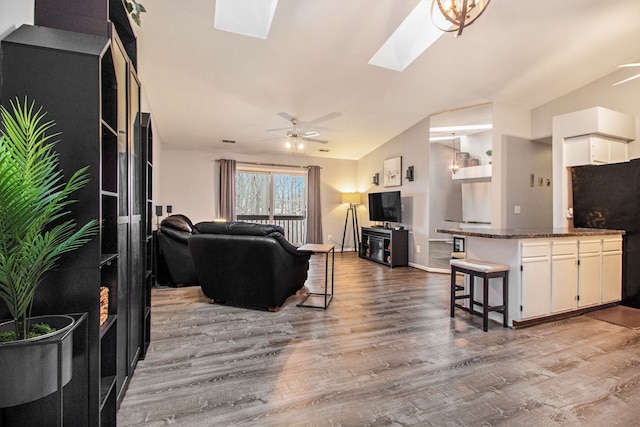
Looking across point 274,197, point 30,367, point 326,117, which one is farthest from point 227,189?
point 30,367

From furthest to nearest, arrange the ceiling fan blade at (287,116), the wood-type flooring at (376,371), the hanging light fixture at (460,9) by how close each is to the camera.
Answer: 1. the ceiling fan blade at (287,116)
2. the hanging light fixture at (460,9)
3. the wood-type flooring at (376,371)

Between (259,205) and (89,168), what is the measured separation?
6.29 meters

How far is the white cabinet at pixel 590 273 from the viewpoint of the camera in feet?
10.5

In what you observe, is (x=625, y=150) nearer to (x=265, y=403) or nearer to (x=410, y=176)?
(x=410, y=176)

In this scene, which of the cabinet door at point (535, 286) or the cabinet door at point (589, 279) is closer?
the cabinet door at point (535, 286)

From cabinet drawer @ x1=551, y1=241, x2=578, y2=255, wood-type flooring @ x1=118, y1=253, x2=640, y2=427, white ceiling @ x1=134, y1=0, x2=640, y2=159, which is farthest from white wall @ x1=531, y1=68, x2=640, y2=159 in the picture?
wood-type flooring @ x1=118, y1=253, x2=640, y2=427

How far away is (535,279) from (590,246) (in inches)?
39.4

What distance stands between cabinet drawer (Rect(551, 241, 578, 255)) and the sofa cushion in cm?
283

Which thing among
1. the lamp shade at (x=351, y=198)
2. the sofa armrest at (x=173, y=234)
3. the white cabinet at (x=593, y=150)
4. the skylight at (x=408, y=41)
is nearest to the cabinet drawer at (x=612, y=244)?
the white cabinet at (x=593, y=150)

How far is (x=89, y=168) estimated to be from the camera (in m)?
1.17

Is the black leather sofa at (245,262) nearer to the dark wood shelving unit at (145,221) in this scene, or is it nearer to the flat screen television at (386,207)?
the dark wood shelving unit at (145,221)

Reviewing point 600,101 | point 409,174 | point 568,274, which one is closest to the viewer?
point 568,274

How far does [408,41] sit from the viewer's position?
3764mm

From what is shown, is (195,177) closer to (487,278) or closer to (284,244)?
(284,244)
